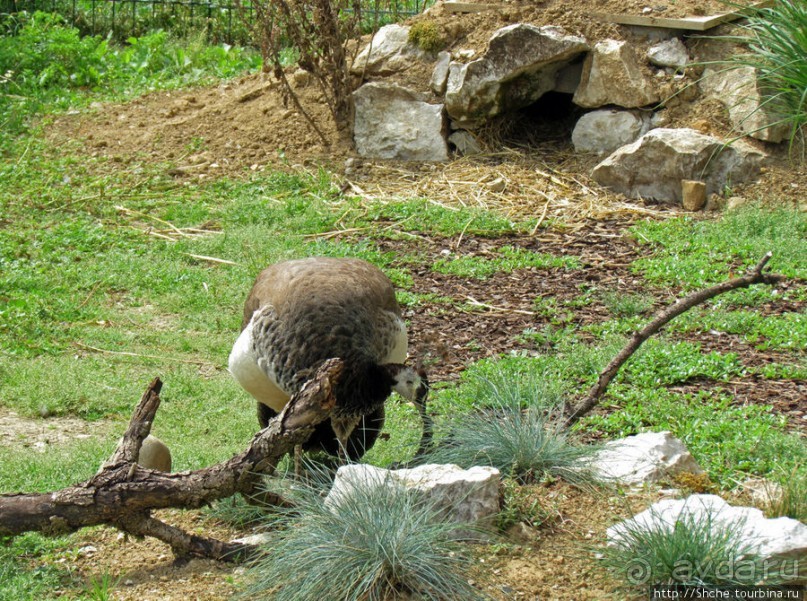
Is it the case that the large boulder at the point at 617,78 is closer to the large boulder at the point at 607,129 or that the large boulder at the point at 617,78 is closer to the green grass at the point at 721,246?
the large boulder at the point at 607,129

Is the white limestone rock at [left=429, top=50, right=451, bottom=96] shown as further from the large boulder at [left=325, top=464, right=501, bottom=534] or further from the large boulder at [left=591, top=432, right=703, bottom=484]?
the large boulder at [left=325, top=464, right=501, bottom=534]

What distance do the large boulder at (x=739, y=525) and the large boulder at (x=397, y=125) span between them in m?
6.92

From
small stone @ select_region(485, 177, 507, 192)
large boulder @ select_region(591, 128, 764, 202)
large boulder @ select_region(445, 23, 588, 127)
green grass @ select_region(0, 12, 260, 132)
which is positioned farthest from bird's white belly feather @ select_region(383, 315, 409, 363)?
green grass @ select_region(0, 12, 260, 132)

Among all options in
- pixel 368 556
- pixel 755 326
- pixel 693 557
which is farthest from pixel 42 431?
pixel 755 326

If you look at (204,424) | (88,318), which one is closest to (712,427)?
(204,424)

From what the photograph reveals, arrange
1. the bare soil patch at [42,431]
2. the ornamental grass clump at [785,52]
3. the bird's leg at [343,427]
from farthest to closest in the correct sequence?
the ornamental grass clump at [785,52], the bare soil patch at [42,431], the bird's leg at [343,427]

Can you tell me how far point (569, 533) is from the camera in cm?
386

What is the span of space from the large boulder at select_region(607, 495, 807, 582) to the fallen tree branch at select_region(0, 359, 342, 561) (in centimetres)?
126

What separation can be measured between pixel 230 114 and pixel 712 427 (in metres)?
7.51

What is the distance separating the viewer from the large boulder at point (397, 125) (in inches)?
398

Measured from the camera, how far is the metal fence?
1381 cm

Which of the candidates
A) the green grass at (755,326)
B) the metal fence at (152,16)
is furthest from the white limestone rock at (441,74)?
the green grass at (755,326)

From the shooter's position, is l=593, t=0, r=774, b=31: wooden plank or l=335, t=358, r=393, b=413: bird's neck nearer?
l=335, t=358, r=393, b=413: bird's neck

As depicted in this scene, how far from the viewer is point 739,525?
332cm
